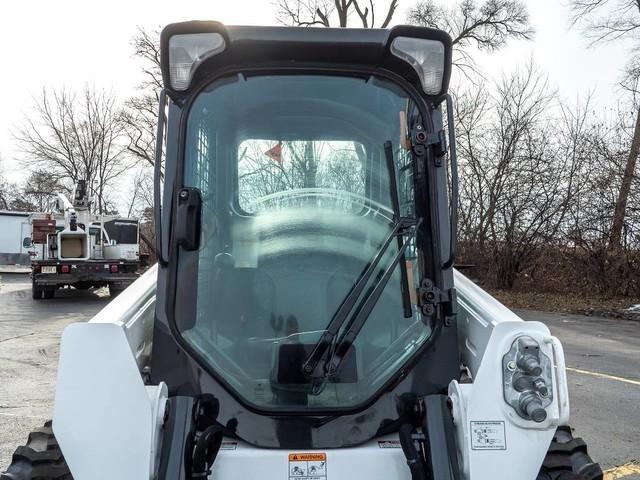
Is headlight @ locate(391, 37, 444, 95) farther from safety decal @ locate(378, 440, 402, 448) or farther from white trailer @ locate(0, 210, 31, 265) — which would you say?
white trailer @ locate(0, 210, 31, 265)

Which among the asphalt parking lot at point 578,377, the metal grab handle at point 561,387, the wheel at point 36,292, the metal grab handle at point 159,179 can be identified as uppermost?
the metal grab handle at point 159,179

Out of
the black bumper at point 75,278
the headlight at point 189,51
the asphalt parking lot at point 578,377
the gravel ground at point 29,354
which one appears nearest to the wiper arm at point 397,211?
the headlight at point 189,51

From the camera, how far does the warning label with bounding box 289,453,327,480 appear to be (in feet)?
7.18

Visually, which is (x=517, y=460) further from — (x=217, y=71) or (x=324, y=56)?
(x=217, y=71)

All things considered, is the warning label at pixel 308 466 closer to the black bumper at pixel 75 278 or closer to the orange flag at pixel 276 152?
the orange flag at pixel 276 152

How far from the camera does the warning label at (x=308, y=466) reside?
2188 mm

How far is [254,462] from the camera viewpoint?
7.28ft

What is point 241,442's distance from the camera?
7.66ft

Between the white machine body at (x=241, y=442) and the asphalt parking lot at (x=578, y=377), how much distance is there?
265cm

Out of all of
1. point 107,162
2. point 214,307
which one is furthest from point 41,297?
point 107,162

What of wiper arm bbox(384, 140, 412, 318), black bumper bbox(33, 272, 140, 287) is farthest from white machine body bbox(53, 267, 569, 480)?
black bumper bbox(33, 272, 140, 287)

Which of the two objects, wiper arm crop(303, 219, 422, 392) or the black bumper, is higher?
the black bumper

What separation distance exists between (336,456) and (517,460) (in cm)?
65

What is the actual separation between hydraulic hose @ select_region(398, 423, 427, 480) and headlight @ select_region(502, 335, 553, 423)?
376 mm
